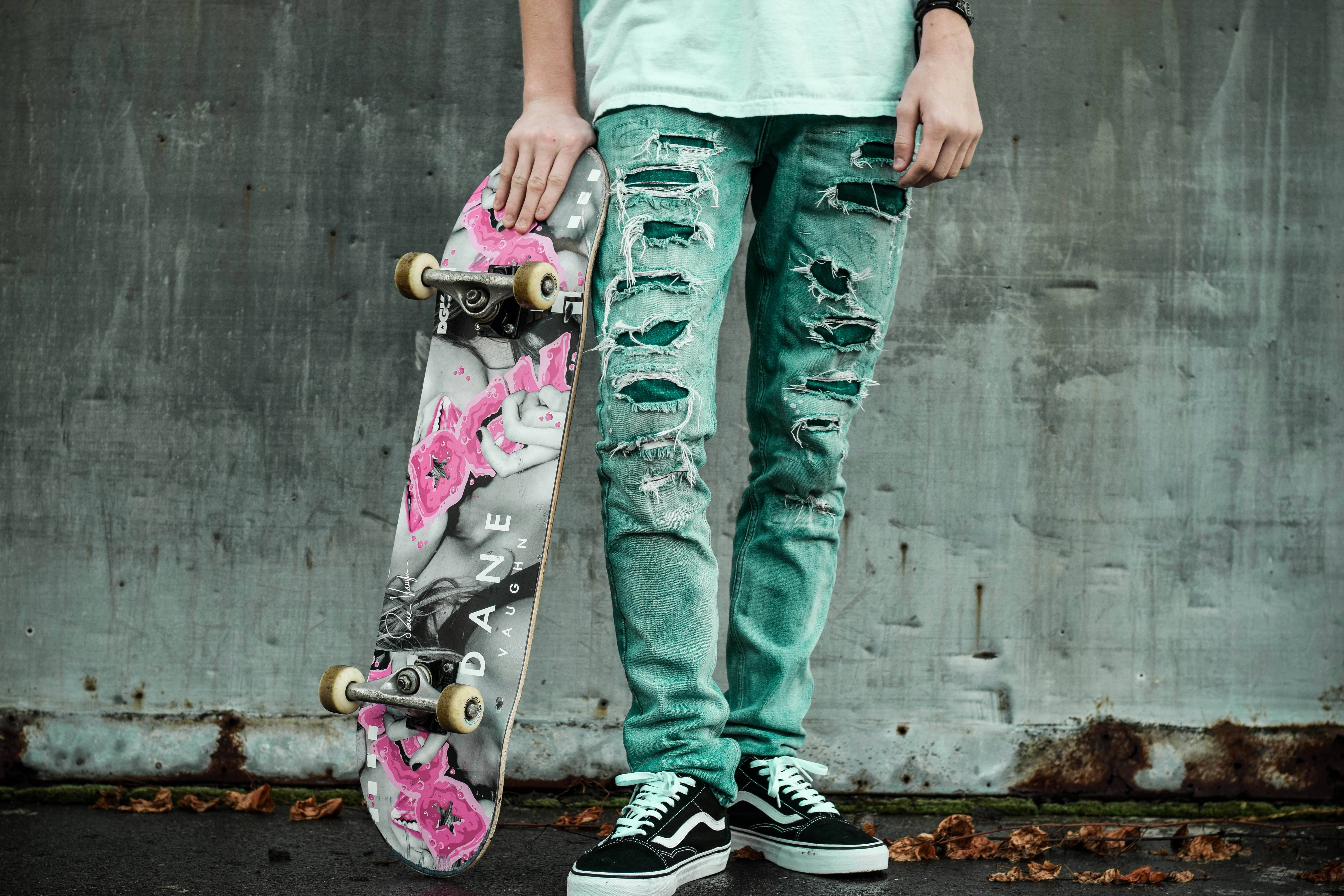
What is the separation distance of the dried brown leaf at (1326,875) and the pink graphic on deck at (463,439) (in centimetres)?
138

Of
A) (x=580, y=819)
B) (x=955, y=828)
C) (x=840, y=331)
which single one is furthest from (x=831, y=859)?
(x=840, y=331)

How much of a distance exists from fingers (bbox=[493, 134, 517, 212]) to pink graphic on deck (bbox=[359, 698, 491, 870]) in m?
0.81

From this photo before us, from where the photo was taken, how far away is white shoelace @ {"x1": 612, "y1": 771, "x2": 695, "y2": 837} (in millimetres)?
1297

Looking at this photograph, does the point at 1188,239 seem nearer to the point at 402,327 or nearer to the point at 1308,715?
the point at 1308,715

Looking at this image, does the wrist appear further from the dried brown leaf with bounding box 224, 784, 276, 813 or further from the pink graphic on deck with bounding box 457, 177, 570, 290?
the dried brown leaf with bounding box 224, 784, 276, 813

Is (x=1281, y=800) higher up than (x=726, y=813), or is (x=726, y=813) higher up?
(x=726, y=813)

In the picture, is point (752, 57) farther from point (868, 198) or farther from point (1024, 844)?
point (1024, 844)

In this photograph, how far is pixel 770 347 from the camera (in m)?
1.60

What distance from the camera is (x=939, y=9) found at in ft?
4.81

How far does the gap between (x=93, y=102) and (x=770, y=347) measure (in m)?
1.68

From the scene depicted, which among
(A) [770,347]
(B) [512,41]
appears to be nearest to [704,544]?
(A) [770,347]

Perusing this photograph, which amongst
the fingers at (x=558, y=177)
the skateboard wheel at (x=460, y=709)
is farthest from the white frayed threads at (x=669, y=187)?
the skateboard wheel at (x=460, y=709)

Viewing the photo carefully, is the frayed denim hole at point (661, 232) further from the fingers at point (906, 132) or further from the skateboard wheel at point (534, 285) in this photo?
the fingers at point (906, 132)

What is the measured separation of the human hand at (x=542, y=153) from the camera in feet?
4.92
